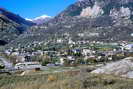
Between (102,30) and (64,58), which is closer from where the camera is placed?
(64,58)

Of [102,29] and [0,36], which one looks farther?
[0,36]

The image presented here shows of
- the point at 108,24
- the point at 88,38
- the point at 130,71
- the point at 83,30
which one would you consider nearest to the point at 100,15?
the point at 108,24

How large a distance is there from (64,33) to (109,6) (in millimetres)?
62556

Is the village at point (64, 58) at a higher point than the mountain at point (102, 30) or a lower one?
lower

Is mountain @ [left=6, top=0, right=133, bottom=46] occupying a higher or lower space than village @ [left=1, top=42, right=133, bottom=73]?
Answer: higher

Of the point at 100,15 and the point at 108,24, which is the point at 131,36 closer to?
the point at 108,24

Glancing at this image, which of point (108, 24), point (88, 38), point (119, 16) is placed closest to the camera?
point (88, 38)

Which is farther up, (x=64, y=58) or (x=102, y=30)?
(x=102, y=30)

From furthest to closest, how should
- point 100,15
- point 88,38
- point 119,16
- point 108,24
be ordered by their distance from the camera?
point 100,15
point 119,16
point 108,24
point 88,38

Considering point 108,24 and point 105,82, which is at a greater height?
point 108,24

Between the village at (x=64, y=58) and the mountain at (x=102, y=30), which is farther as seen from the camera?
the mountain at (x=102, y=30)

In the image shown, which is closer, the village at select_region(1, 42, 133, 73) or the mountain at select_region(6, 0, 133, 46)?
the village at select_region(1, 42, 133, 73)

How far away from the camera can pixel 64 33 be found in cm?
14800

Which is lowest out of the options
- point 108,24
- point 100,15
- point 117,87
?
point 117,87
